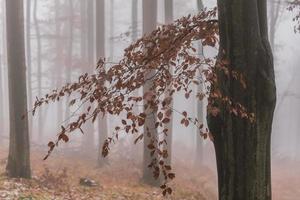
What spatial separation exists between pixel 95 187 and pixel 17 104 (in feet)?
10.8

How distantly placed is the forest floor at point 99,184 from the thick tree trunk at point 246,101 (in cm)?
655

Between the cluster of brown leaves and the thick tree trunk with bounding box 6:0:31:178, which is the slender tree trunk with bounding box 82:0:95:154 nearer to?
the thick tree trunk with bounding box 6:0:31:178

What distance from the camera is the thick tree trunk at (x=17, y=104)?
37.5ft

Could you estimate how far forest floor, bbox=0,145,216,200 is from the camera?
34.6ft

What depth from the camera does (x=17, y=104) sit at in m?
11.4

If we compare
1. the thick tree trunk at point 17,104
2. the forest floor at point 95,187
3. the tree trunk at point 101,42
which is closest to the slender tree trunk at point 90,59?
the tree trunk at point 101,42

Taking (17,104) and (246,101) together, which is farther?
(17,104)

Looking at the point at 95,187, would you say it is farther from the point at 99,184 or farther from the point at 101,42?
the point at 101,42

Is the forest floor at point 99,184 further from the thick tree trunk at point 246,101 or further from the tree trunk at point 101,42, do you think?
the thick tree trunk at point 246,101

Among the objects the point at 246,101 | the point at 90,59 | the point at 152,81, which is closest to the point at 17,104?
the point at 152,81

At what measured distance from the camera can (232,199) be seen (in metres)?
4.41

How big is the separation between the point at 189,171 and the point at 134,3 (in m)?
10.6

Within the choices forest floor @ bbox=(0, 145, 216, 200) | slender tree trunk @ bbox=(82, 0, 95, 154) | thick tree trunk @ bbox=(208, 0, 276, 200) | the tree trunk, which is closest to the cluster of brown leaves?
thick tree trunk @ bbox=(208, 0, 276, 200)

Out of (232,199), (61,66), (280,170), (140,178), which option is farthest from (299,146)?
(232,199)
